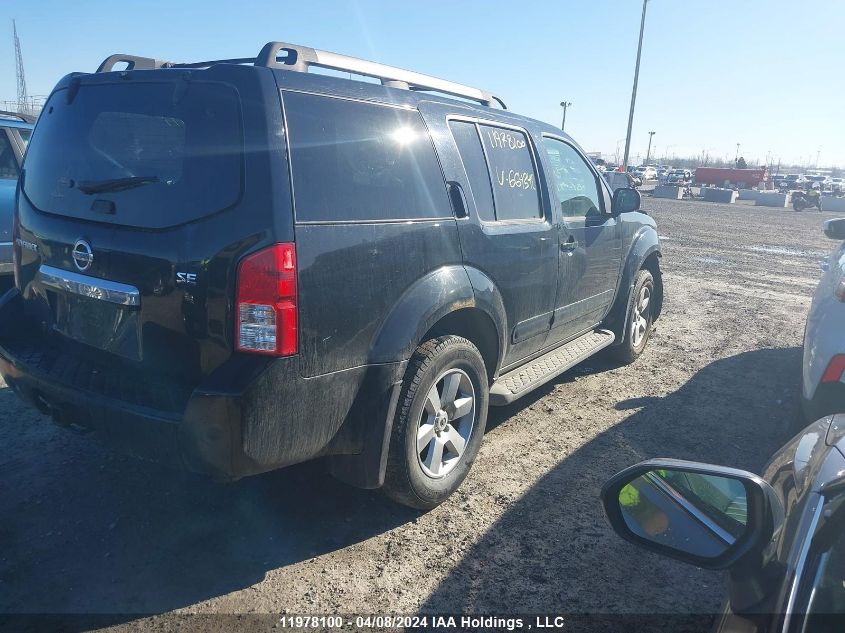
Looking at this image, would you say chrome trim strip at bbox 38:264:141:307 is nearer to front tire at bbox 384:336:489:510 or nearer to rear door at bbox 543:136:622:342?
front tire at bbox 384:336:489:510

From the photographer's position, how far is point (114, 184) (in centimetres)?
267

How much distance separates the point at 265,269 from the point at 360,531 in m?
1.49

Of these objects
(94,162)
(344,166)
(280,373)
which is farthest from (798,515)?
(94,162)

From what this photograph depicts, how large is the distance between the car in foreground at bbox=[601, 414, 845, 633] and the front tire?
1.43 metres

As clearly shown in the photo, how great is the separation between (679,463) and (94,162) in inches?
107

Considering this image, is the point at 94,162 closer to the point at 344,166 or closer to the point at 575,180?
the point at 344,166

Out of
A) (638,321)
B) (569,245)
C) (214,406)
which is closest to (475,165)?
(569,245)

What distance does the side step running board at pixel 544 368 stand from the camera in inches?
150

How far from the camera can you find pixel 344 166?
2744 mm

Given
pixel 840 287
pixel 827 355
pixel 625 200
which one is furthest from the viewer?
pixel 625 200

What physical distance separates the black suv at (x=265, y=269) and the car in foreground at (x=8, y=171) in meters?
3.02

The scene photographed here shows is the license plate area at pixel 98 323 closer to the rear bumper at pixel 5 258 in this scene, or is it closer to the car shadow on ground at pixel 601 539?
the car shadow on ground at pixel 601 539

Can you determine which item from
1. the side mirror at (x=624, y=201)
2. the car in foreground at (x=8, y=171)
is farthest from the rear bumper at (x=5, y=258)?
the side mirror at (x=624, y=201)

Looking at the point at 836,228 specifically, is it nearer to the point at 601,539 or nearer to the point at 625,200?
the point at 625,200
